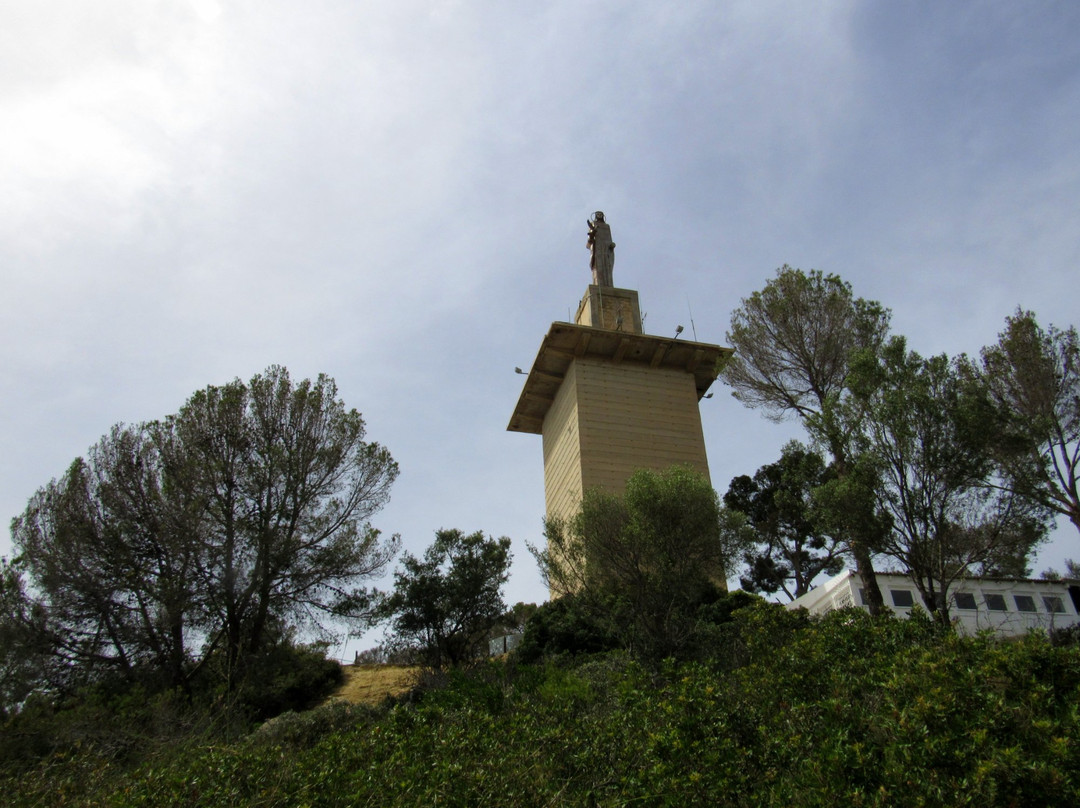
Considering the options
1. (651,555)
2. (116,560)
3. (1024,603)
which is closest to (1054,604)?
(1024,603)

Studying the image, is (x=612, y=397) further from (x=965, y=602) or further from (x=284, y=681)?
(x=284, y=681)

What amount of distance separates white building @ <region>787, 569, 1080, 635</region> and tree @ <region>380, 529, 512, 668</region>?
5.42 meters

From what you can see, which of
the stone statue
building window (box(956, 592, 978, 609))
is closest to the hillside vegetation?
building window (box(956, 592, 978, 609))

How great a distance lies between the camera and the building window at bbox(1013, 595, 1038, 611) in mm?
14555

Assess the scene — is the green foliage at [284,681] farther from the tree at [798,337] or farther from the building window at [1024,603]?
the building window at [1024,603]

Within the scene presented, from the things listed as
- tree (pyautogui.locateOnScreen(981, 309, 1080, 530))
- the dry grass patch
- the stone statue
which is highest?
the stone statue

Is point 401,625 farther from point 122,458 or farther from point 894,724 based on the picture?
point 894,724

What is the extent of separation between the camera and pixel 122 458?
13.1 m

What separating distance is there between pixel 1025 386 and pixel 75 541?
15.6 metres

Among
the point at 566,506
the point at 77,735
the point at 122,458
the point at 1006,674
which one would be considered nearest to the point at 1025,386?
the point at 566,506

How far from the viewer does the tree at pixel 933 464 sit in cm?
1003

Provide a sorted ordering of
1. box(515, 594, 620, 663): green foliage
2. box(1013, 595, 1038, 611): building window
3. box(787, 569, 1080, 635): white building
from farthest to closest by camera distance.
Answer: box(1013, 595, 1038, 611): building window → box(787, 569, 1080, 635): white building → box(515, 594, 620, 663): green foliage

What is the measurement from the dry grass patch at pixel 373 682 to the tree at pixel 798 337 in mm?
7937

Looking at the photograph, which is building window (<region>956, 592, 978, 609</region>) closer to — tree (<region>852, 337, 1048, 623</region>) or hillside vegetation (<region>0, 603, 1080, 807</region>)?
tree (<region>852, 337, 1048, 623</region>)
